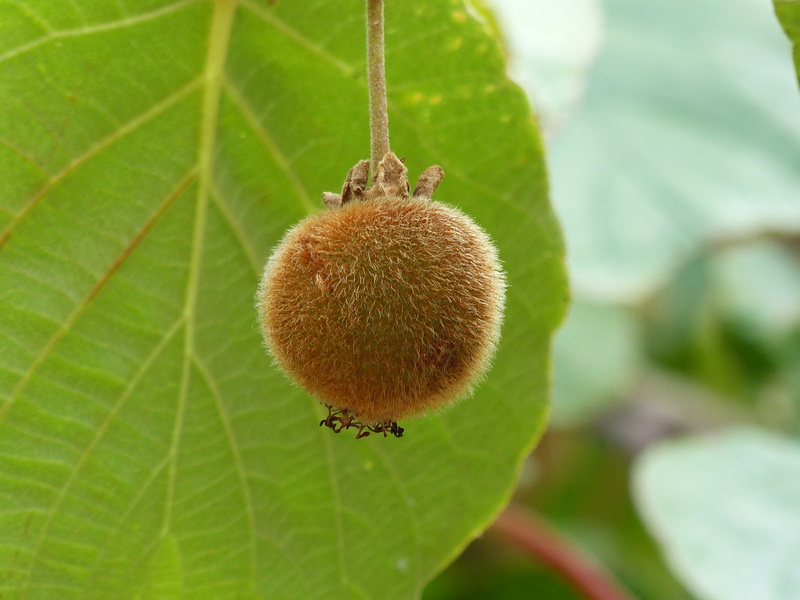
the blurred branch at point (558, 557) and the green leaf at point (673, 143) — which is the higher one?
the green leaf at point (673, 143)

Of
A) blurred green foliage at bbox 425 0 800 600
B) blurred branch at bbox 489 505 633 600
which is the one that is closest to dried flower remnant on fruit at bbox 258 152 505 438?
blurred green foliage at bbox 425 0 800 600

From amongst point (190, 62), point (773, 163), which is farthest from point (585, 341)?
point (190, 62)

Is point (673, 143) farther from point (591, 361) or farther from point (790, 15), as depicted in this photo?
point (790, 15)

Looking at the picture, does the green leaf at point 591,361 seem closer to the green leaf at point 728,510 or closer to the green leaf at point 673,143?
the green leaf at point 673,143

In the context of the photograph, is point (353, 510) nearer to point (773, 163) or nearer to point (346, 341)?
point (346, 341)

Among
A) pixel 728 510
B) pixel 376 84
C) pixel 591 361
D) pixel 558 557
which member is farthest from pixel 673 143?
pixel 376 84

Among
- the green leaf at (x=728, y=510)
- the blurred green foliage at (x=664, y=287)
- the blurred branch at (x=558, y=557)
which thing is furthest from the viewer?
the blurred green foliage at (x=664, y=287)

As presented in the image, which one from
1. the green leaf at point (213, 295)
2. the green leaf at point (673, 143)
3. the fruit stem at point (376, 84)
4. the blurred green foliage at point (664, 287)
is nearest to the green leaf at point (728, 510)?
the blurred green foliage at point (664, 287)
